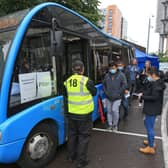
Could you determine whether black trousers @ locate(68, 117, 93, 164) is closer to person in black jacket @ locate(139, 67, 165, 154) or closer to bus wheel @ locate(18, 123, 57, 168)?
bus wheel @ locate(18, 123, 57, 168)

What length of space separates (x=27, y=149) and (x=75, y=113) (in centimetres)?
94

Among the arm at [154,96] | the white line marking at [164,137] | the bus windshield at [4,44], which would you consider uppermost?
the bus windshield at [4,44]

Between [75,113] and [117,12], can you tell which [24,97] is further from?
[117,12]

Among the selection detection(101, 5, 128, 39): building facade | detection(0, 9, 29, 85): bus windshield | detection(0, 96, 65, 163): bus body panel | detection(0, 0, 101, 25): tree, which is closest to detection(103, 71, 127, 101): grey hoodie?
detection(0, 96, 65, 163): bus body panel

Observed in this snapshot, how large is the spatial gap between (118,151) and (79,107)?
1.54 meters

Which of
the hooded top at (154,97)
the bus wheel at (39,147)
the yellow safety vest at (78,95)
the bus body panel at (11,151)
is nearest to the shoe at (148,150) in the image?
the hooded top at (154,97)

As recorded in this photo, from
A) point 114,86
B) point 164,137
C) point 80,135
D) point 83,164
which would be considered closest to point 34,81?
point 80,135

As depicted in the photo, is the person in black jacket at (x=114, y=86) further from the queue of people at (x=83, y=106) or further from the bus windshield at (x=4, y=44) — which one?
the bus windshield at (x=4, y=44)

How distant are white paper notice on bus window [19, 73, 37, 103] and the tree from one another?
5245mm

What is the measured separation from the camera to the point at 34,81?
10.6 ft

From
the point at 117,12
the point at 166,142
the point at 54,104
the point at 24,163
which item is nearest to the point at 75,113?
the point at 54,104

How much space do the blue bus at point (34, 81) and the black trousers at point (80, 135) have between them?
0.28 metres

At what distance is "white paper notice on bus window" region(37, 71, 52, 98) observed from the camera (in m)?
3.30

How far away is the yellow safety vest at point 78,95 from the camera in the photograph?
3400 mm
